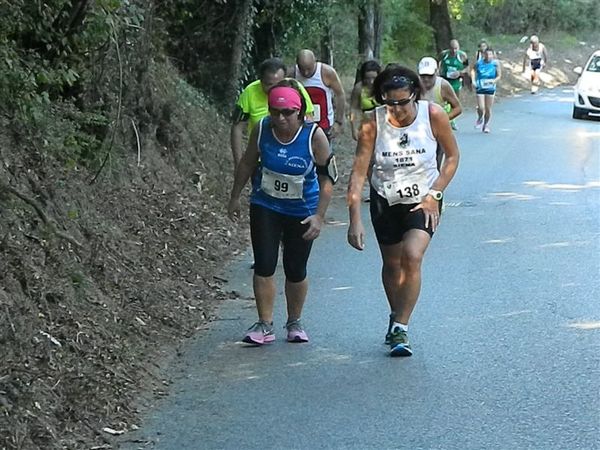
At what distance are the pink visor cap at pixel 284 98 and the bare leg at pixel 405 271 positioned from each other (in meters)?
1.13

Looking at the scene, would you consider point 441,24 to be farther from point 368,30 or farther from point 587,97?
point 368,30

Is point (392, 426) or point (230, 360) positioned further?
point (230, 360)

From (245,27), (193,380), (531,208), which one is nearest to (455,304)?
(193,380)

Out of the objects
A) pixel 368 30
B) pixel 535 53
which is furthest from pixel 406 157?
pixel 535 53

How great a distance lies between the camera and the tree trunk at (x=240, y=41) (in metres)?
16.2

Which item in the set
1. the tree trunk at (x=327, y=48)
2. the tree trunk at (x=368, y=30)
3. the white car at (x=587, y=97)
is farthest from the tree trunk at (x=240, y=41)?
the white car at (x=587, y=97)

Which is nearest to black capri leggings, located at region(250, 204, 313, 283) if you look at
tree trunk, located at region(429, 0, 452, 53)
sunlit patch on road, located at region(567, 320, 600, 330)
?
sunlit patch on road, located at region(567, 320, 600, 330)

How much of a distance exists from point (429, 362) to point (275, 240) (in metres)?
1.38

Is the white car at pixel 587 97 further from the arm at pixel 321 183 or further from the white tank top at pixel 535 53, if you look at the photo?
the arm at pixel 321 183

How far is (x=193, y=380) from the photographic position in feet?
23.5

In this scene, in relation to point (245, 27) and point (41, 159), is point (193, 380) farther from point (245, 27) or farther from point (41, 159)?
point (245, 27)

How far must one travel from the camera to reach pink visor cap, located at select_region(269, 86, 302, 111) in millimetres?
7516

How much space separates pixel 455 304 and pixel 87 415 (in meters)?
3.71

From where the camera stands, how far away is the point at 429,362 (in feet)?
24.2
